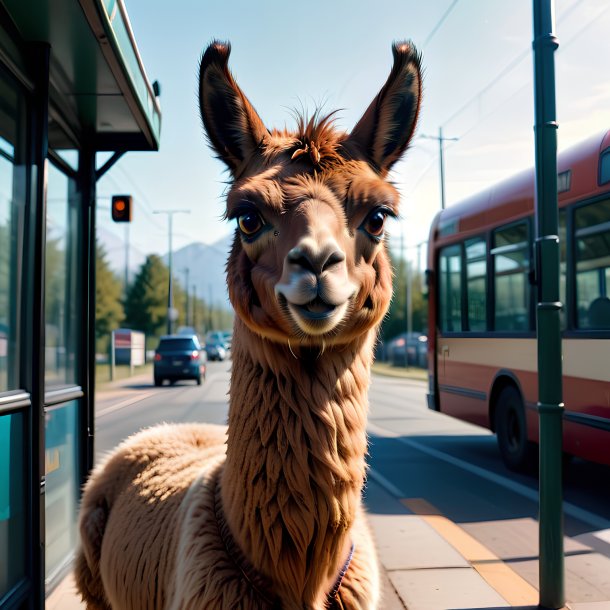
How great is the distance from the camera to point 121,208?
5.70m

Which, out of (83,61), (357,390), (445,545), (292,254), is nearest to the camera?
(292,254)

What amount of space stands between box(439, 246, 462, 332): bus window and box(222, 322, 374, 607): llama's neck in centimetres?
797

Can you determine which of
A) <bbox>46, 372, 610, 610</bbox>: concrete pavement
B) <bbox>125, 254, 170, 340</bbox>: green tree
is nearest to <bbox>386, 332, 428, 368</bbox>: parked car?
<bbox>125, 254, 170, 340</bbox>: green tree

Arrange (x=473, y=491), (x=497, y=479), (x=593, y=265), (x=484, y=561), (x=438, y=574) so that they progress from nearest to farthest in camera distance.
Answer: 1. (x=438, y=574)
2. (x=484, y=561)
3. (x=593, y=265)
4. (x=473, y=491)
5. (x=497, y=479)

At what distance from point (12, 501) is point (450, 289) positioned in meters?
8.13

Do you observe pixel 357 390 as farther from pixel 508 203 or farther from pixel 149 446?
pixel 508 203

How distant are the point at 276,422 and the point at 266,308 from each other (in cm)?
37

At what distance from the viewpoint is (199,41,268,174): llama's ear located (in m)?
2.13

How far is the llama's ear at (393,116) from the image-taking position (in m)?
2.13

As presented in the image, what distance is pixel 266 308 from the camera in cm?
195

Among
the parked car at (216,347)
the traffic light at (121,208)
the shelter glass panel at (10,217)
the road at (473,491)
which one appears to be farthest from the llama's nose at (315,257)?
the parked car at (216,347)

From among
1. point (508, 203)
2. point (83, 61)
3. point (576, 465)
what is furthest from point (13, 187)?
point (576, 465)

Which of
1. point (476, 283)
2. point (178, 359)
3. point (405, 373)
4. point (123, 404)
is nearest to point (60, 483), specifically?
point (476, 283)

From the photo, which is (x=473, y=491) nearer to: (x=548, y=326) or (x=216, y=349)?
(x=548, y=326)
